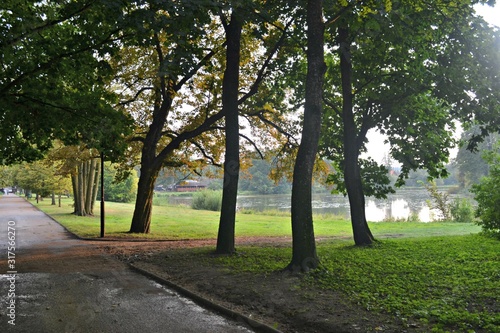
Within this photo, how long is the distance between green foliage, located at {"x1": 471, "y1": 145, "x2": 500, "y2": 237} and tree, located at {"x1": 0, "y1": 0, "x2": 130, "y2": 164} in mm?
13439

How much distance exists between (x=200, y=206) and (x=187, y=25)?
35.3 m

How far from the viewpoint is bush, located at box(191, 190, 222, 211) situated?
40.6 meters

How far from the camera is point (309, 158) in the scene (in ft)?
30.0

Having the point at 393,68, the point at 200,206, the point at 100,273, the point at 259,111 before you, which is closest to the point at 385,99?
the point at 393,68

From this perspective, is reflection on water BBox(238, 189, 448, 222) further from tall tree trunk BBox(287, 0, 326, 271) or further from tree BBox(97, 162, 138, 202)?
tall tree trunk BBox(287, 0, 326, 271)

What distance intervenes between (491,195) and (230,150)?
1051cm

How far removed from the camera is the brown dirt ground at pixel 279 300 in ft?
18.5

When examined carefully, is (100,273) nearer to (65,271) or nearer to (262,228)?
(65,271)

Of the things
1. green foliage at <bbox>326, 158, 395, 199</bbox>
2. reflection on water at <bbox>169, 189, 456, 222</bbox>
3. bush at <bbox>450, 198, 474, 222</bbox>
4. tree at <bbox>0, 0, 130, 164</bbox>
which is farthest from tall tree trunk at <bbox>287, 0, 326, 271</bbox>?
bush at <bbox>450, 198, 474, 222</bbox>

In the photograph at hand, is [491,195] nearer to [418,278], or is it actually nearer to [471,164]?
[418,278]

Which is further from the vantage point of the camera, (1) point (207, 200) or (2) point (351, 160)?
(1) point (207, 200)

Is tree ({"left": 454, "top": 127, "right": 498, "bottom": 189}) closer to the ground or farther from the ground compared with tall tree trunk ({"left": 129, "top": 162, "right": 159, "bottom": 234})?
farther from the ground

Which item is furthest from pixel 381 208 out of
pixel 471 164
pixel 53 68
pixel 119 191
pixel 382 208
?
pixel 53 68

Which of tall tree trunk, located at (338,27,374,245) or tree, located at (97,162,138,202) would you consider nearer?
tall tree trunk, located at (338,27,374,245)
